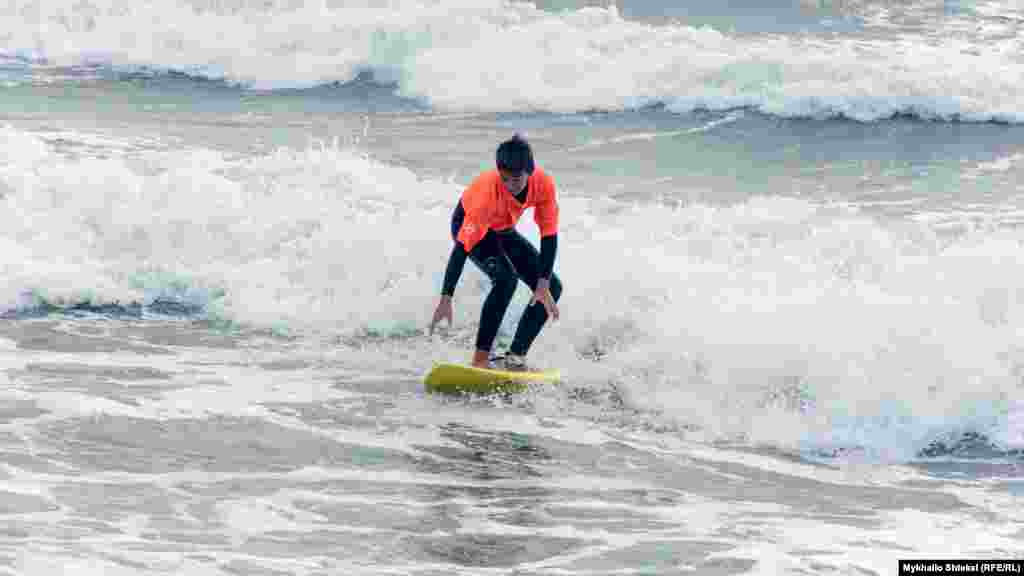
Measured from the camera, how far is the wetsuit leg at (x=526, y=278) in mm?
9945

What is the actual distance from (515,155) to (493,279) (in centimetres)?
98

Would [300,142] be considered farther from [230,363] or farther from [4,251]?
[230,363]

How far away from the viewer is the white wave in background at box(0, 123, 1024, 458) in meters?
9.66

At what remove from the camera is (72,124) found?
59.4 feet

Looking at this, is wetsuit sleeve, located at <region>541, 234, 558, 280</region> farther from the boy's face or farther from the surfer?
the boy's face

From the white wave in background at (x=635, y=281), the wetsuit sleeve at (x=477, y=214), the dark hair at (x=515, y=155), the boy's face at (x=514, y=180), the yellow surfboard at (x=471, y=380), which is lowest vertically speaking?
the yellow surfboard at (x=471, y=380)

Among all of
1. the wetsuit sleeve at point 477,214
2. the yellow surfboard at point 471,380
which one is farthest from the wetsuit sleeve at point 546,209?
the yellow surfboard at point 471,380

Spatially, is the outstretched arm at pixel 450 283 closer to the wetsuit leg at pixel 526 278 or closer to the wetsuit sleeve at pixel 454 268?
the wetsuit sleeve at pixel 454 268

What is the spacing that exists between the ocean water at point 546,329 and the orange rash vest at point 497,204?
3.22 feet

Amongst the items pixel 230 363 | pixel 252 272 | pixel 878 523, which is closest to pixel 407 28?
pixel 252 272

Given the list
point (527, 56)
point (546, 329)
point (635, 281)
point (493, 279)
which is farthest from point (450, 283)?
point (527, 56)

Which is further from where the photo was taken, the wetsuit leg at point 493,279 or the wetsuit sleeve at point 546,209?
the wetsuit leg at point 493,279

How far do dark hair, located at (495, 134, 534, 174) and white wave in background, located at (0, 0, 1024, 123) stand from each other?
1067cm

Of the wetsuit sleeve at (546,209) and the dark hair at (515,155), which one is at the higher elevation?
the dark hair at (515,155)
